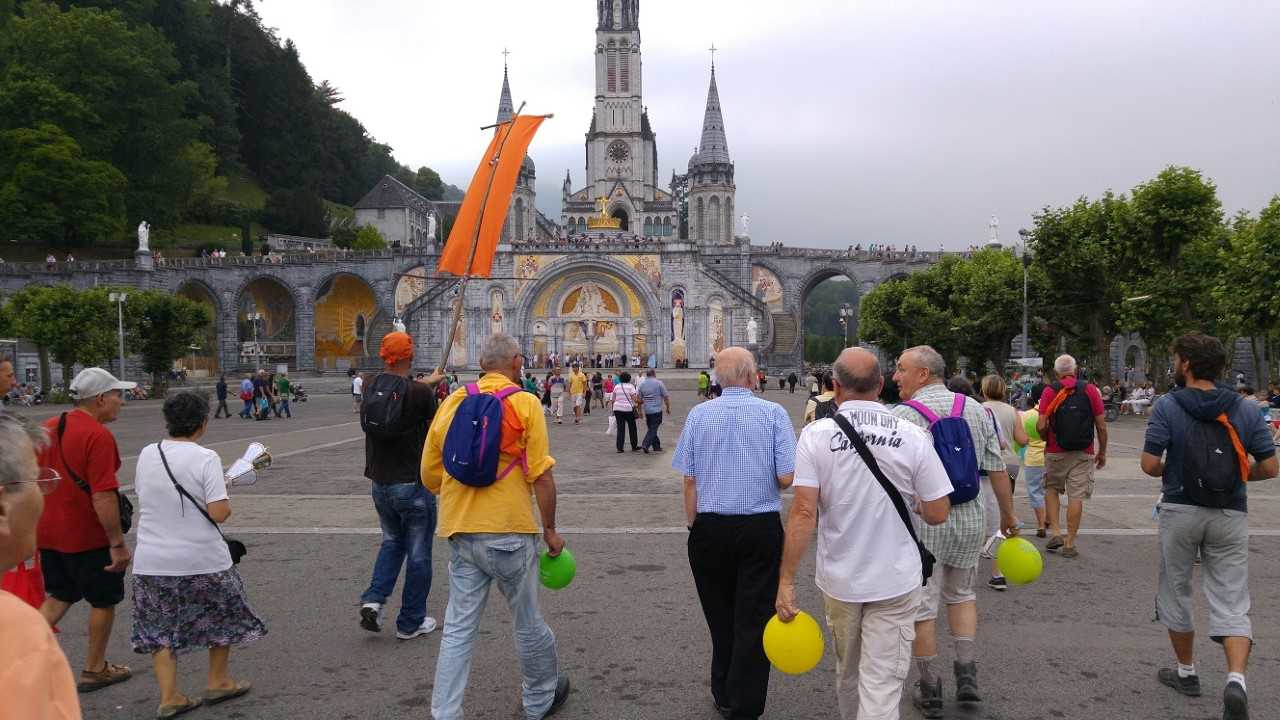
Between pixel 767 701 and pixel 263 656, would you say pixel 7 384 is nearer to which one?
pixel 263 656

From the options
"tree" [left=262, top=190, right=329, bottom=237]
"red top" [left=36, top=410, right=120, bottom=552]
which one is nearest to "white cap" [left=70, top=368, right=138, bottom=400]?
"red top" [left=36, top=410, right=120, bottom=552]

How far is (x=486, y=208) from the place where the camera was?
27.1ft

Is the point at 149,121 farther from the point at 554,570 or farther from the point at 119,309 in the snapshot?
the point at 554,570

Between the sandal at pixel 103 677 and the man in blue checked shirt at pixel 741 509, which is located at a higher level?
the man in blue checked shirt at pixel 741 509

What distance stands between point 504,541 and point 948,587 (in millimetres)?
2236

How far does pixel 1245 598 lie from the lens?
4.20m

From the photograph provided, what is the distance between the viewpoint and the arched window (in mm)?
68062

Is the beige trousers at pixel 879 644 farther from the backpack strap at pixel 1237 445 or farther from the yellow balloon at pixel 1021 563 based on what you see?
the backpack strap at pixel 1237 445

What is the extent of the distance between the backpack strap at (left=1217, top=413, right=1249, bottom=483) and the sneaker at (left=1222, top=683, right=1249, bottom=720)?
96cm

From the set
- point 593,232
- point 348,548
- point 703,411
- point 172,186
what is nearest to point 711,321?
point 593,232

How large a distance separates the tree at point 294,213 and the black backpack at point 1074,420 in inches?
2606

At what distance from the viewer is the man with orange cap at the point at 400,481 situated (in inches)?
203

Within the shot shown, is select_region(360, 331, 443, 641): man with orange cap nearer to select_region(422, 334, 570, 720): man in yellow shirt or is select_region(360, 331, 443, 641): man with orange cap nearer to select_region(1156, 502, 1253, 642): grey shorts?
select_region(422, 334, 570, 720): man in yellow shirt

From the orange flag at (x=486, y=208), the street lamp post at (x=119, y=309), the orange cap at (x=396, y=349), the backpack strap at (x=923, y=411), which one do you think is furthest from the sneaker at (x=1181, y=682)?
the street lamp post at (x=119, y=309)
